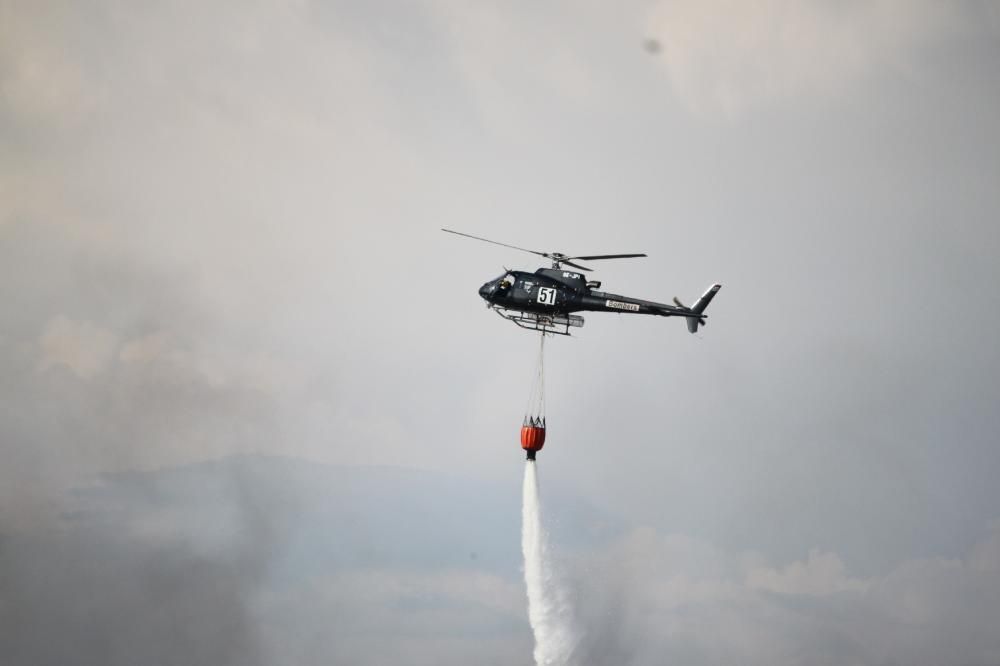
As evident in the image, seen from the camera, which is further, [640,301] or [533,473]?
[533,473]

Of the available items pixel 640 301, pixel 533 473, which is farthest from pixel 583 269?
pixel 533 473

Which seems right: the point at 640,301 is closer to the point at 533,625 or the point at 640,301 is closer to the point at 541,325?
the point at 541,325

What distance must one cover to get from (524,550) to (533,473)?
9389 mm

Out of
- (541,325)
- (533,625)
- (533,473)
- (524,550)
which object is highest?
(541,325)

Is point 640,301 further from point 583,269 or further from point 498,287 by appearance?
point 498,287

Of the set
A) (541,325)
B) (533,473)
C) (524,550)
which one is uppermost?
(541,325)

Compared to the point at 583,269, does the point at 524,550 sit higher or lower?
lower

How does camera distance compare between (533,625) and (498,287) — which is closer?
(498,287)

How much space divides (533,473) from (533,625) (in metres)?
17.0

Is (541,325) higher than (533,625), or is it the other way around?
(541,325)

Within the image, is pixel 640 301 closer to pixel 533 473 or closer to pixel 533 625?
pixel 533 473

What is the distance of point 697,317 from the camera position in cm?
10512

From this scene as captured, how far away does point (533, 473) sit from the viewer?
118188 mm

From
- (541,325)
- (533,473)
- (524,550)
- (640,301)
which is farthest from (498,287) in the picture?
(524,550)
